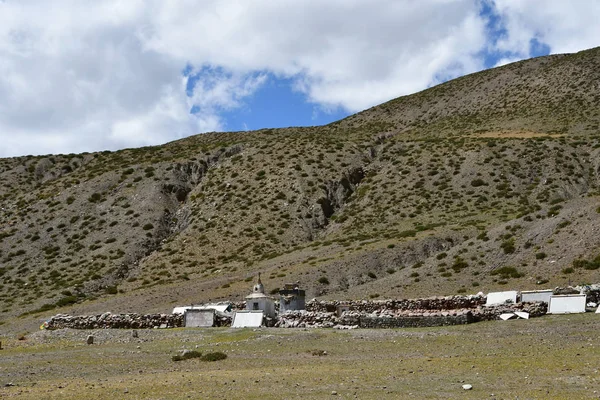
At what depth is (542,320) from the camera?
83.2 ft

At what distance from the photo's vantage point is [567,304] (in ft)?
88.2

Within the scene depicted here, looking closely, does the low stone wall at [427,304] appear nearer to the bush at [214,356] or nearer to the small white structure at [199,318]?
the small white structure at [199,318]

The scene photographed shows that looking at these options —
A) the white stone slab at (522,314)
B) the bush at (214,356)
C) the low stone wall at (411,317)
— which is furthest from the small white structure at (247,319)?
the white stone slab at (522,314)

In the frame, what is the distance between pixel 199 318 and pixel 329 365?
51.5 ft

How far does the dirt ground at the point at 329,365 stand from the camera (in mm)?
13984

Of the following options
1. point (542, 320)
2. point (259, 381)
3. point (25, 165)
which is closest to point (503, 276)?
point (542, 320)

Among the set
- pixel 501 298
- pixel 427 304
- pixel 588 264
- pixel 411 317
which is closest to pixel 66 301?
pixel 427 304

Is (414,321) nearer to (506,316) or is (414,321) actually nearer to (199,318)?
(506,316)

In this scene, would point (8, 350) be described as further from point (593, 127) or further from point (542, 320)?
point (593, 127)

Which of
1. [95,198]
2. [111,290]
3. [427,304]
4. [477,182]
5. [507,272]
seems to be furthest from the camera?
[95,198]

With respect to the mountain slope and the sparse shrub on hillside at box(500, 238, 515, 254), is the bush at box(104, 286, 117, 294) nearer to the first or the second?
the mountain slope

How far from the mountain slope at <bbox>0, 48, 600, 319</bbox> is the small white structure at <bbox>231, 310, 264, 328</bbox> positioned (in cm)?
1168

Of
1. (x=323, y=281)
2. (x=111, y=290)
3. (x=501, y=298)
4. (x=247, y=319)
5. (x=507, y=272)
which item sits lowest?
(x=247, y=319)

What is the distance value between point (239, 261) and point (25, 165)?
182 ft
